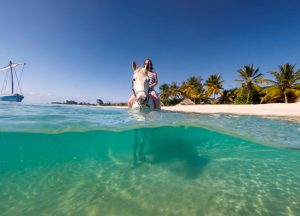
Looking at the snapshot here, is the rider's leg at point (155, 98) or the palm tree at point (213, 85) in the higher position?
the palm tree at point (213, 85)

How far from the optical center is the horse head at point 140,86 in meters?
5.73

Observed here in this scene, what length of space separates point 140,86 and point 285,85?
36.1 meters

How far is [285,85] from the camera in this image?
1233 inches

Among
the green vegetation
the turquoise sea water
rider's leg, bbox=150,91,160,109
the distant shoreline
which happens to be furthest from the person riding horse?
the green vegetation

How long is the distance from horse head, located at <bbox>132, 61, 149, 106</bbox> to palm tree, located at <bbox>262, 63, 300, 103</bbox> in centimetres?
3394

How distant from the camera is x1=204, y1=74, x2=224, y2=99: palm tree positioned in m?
44.0

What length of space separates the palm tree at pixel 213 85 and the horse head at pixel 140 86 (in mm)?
41342

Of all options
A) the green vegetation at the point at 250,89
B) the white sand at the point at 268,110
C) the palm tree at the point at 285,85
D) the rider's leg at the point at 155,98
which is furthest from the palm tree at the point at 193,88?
the rider's leg at the point at 155,98

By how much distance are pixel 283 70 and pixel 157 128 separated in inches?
1438

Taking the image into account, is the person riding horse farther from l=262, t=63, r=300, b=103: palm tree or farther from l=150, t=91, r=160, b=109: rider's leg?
Result: l=262, t=63, r=300, b=103: palm tree

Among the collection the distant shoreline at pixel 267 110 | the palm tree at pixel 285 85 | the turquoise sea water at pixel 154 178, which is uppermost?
the palm tree at pixel 285 85

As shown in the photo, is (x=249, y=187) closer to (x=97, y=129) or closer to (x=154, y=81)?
(x=97, y=129)

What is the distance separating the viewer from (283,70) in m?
31.8

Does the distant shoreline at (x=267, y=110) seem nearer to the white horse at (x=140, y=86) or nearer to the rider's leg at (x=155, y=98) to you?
the rider's leg at (x=155, y=98)
